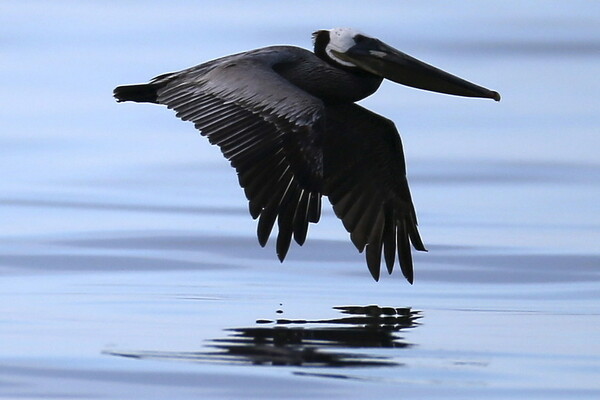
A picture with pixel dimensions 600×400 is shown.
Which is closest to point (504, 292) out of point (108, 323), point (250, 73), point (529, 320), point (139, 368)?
point (529, 320)

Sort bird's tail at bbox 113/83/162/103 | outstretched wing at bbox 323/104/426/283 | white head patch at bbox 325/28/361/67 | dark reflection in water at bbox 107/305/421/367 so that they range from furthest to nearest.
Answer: white head patch at bbox 325/28/361/67 → bird's tail at bbox 113/83/162/103 → outstretched wing at bbox 323/104/426/283 → dark reflection in water at bbox 107/305/421/367

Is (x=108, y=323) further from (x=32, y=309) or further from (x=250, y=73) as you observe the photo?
(x=250, y=73)

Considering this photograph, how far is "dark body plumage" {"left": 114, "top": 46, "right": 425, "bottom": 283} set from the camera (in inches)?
339

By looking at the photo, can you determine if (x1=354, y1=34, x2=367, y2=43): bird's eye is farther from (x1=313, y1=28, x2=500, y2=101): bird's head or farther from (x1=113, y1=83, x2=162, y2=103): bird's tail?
(x1=113, y1=83, x2=162, y2=103): bird's tail

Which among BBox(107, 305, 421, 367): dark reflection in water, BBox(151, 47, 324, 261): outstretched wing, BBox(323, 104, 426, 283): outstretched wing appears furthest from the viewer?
BBox(323, 104, 426, 283): outstretched wing

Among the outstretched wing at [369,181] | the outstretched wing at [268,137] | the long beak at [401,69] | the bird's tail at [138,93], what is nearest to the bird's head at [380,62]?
the long beak at [401,69]

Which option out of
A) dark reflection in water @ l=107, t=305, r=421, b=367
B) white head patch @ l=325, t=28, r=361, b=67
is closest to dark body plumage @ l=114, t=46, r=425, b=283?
white head patch @ l=325, t=28, r=361, b=67

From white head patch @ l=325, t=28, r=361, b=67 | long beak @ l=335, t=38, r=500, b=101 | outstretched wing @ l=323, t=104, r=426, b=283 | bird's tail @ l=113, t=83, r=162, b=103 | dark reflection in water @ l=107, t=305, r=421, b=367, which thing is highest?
white head patch @ l=325, t=28, r=361, b=67

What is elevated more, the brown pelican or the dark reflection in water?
the brown pelican

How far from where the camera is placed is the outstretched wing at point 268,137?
8609 mm

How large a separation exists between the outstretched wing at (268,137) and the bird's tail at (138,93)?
0.55 metres

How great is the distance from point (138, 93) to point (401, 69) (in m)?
1.56

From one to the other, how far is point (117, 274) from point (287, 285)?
101 cm

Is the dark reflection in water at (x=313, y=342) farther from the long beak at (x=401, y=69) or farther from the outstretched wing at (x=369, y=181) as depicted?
the long beak at (x=401, y=69)
